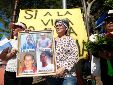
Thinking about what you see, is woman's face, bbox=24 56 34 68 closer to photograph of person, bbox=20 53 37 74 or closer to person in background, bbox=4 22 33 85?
photograph of person, bbox=20 53 37 74

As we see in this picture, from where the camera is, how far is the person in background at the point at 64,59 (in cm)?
630

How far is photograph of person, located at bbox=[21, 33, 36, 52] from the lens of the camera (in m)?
6.54

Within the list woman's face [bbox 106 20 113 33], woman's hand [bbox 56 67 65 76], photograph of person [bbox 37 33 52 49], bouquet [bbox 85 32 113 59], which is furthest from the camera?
photograph of person [bbox 37 33 52 49]

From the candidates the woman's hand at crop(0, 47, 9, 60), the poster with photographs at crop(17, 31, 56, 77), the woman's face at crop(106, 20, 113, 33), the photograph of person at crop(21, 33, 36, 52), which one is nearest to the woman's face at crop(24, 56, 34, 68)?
the poster with photographs at crop(17, 31, 56, 77)

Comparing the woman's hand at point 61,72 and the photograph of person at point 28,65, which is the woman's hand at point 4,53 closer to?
the photograph of person at point 28,65

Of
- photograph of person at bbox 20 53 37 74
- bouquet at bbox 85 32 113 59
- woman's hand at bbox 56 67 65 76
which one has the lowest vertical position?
woman's hand at bbox 56 67 65 76

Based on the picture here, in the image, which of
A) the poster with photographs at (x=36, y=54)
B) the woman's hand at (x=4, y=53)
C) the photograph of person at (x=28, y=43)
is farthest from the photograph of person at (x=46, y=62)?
the woman's hand at (x=4, y=53)

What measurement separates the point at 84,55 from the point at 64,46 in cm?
105

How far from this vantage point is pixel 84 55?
732 centimetres

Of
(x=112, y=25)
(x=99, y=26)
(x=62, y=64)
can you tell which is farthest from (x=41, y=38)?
(x=112, y=25)

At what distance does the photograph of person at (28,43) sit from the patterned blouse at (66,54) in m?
0.44

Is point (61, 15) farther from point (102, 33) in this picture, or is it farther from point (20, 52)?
point (102, 33)

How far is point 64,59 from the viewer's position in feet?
20.7

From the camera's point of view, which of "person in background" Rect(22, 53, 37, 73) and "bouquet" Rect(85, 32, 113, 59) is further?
"person in background" Rect(22, 53, 37, 73)
